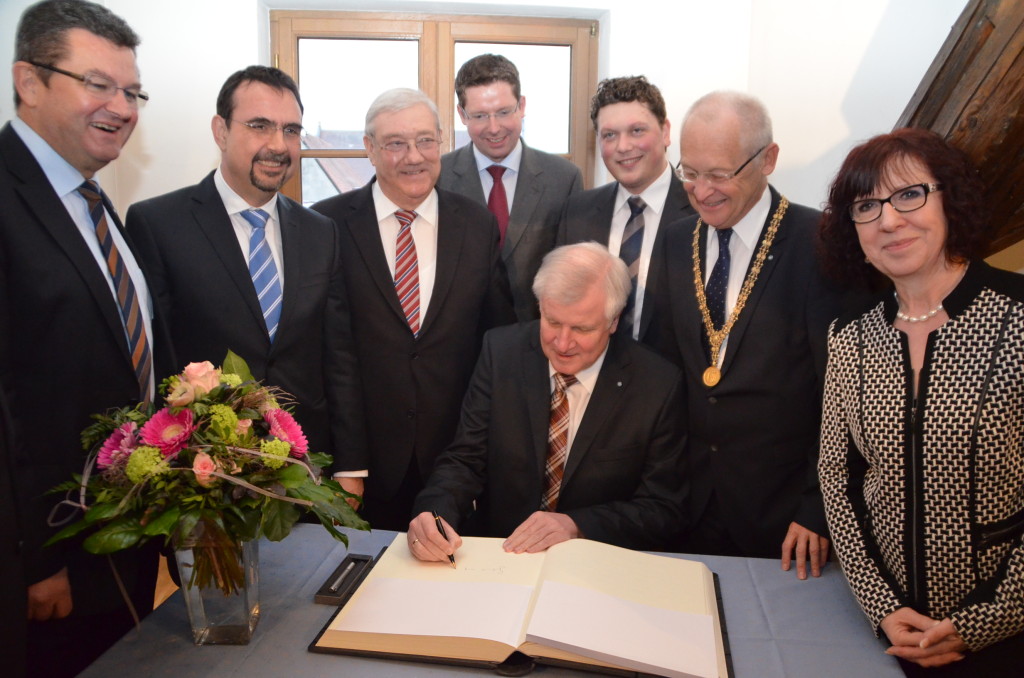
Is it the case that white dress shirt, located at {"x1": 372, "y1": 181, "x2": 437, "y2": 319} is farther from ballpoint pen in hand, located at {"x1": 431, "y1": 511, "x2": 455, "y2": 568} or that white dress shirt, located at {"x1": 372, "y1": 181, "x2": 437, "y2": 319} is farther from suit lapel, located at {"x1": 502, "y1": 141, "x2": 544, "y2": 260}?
ballpoint pen in hand, located at {"x1": 431, "y1": 511, "x2": 455, "y2": 568}

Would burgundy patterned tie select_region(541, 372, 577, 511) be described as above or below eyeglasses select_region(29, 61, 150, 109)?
below

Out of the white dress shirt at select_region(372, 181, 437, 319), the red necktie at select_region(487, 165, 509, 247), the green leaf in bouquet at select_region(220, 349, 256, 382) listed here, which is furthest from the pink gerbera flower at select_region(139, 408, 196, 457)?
the red necktie at select_region(487, 165, 509, 247)

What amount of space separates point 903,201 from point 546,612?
3.94ft

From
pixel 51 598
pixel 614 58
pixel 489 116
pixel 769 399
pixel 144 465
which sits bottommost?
pixel 51 598

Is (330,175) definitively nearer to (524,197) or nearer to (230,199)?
(524,197)

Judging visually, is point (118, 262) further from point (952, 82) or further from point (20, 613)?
point (952, 82)

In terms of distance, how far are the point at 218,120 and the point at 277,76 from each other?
25 centimetres

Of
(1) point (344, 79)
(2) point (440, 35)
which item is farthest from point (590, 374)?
(1) point (344, 79)

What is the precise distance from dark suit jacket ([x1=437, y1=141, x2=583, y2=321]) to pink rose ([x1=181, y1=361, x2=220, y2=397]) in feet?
6.30

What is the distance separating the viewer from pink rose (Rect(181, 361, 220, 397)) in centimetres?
153

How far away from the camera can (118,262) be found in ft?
6.81

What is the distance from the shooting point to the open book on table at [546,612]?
1464 mm

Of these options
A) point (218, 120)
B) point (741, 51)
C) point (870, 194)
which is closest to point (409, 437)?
point (218, 120)

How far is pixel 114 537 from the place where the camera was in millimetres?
1400
